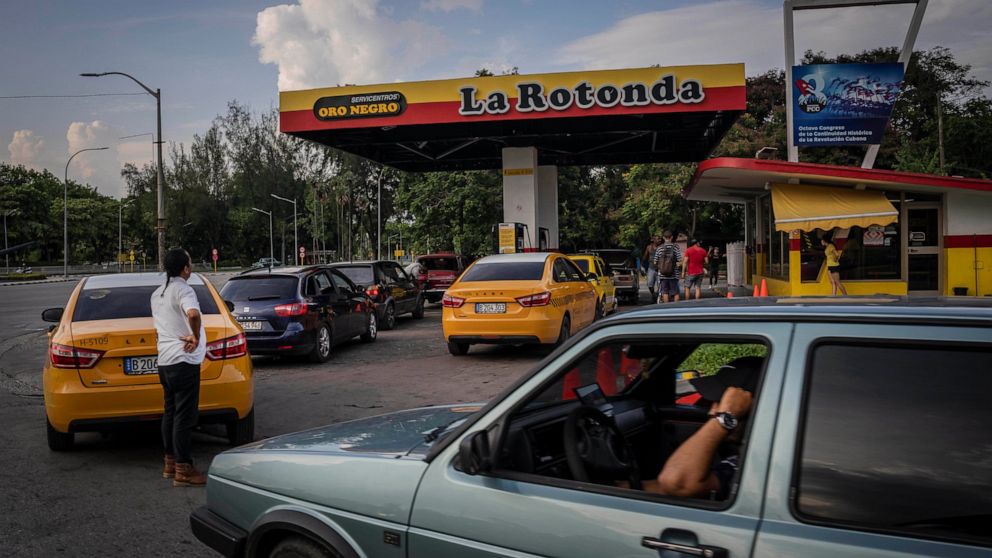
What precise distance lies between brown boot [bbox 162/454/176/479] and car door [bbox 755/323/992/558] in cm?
511

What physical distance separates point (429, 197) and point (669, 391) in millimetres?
40412

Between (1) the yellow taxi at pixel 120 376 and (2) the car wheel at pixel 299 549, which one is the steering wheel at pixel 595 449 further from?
(1) the yellow taxi at pixel 120 376

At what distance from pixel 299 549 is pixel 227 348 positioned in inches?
162

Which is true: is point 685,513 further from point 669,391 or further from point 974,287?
point 974,287

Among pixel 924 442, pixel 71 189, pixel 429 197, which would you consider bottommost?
pixel 924 442

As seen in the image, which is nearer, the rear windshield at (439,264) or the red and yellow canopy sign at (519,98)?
the red and yellow canopy sign at (519,98)

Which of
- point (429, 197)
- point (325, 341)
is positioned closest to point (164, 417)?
point (325, 341)

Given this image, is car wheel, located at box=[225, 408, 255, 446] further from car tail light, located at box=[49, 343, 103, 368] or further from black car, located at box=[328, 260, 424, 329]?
black car, located at box=[328, 260, 424, 329]

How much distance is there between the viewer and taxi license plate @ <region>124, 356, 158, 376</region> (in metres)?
6.43

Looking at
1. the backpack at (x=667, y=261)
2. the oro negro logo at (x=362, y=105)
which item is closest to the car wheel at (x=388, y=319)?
the backpack at (x=667, y=261)

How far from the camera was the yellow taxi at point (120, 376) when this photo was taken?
20.8 feet

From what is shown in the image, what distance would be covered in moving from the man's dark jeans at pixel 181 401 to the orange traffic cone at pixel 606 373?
363 cm

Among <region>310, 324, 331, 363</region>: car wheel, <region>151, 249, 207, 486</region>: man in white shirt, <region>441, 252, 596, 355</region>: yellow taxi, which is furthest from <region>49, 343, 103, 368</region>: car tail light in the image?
<region>441, 252, 596, 355</region>: yellow taxi

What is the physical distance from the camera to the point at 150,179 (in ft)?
345
